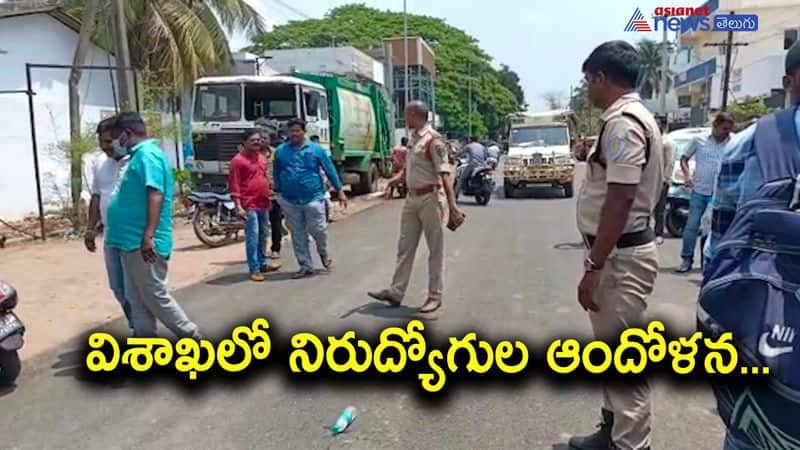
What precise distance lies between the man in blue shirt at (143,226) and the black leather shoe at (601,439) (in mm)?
2791

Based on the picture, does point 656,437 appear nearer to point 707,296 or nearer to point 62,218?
point 707,296

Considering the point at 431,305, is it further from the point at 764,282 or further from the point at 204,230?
the point at 204,230

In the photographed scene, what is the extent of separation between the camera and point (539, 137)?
19.6m

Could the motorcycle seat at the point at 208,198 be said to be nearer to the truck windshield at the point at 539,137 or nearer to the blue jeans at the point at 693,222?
the blue jeans at the point at 693,222

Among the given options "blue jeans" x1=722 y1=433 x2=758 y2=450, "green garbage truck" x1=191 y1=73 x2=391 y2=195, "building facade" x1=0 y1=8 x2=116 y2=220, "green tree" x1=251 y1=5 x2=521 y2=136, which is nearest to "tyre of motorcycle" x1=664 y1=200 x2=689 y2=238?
"green garbage truck" x1=191 y1=73 x2=391 y2=195

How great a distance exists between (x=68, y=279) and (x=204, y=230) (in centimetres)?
257

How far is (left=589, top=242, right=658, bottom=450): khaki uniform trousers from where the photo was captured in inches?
127

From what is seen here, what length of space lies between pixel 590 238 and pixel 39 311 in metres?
5.60

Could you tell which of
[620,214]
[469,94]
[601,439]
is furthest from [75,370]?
[469,94]

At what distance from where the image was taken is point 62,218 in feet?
42.9

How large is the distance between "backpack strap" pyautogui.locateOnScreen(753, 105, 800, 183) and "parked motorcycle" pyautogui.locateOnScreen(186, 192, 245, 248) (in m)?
9.43

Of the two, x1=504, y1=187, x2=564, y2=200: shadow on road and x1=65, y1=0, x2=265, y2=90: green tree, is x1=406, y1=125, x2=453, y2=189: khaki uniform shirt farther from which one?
x1=65, y1=0, x2=265, y2=90: green tree

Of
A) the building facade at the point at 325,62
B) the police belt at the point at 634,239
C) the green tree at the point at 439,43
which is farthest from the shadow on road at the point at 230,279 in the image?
the green tree at the point at 439,43

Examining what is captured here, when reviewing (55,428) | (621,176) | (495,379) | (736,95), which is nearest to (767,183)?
(621,176)
